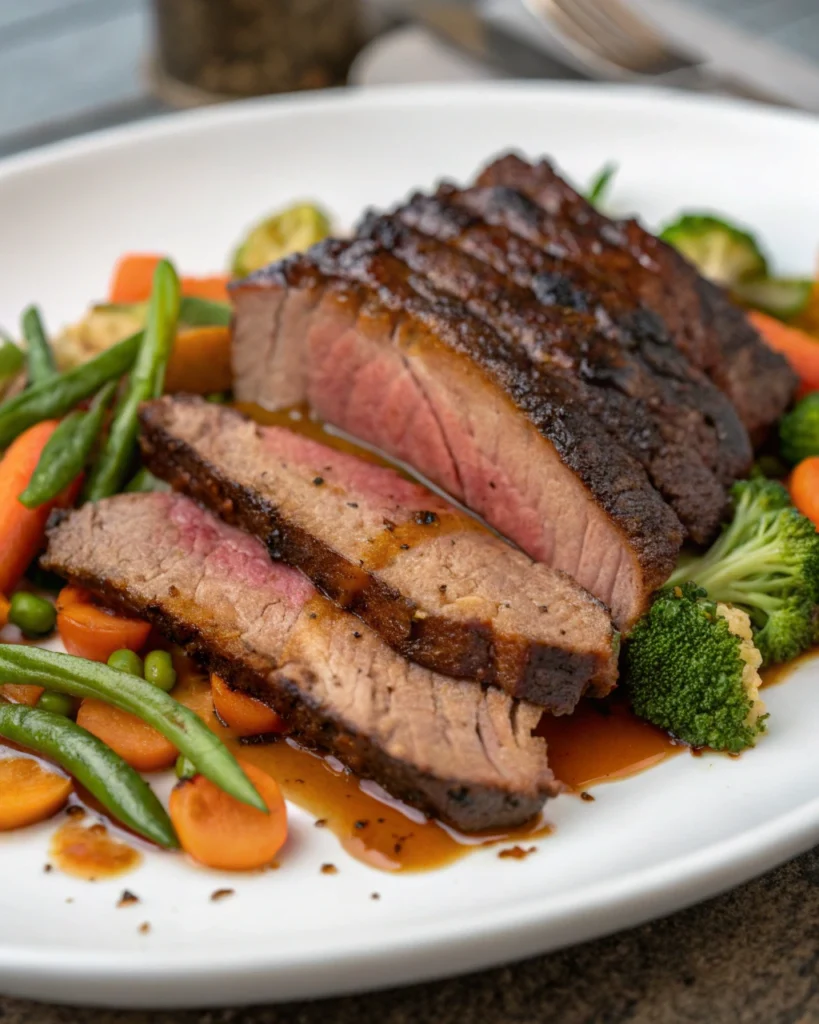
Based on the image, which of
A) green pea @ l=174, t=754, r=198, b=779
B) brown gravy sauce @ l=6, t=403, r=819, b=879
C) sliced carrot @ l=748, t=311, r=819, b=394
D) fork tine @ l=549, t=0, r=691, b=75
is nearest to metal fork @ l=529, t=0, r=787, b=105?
fork tine @ l=549, t=0, r=691, b=75

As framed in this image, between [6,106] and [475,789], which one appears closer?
[475,789]

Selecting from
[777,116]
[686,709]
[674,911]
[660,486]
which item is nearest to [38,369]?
[660,486]

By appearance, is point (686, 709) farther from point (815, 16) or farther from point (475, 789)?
point (815, 16)

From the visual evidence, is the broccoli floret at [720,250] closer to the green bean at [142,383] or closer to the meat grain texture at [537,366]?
the meat grain texture at [537,366]

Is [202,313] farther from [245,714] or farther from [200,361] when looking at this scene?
[245,714]

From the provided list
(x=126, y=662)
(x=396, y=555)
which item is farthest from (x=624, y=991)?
(x=126, y=662)

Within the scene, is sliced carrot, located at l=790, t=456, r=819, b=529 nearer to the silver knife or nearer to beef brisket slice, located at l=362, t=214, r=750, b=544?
beef brisket slice, located at l=362, t=214, r=750, b=544
